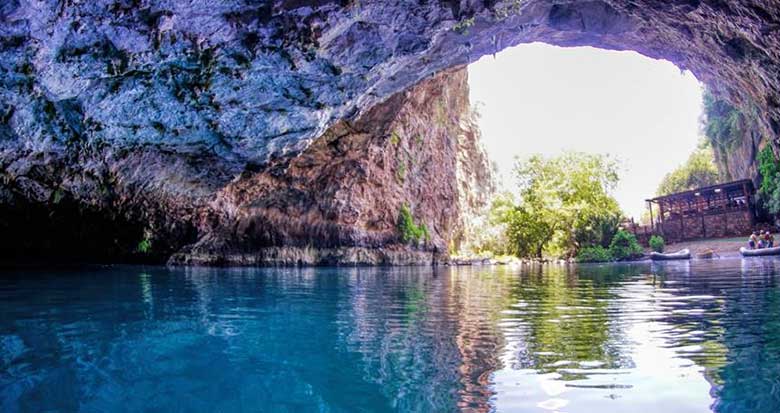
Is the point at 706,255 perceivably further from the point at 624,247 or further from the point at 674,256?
the point at 624,247

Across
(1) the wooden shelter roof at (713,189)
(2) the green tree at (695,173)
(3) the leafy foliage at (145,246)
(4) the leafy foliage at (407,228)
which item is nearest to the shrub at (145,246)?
(3) the leafy foliage at (145,246)

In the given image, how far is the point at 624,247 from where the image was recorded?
111 ft

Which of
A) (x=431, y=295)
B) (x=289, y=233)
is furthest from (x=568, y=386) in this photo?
(x=289, y=233)

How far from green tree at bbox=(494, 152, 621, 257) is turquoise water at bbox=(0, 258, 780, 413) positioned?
30758 mm

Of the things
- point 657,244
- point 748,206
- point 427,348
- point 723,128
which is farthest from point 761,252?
point 427,348

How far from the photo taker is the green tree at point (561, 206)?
36719 mm

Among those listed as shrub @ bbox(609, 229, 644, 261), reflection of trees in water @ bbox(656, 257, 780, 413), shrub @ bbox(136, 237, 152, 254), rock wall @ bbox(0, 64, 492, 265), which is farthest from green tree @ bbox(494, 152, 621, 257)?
reflection of trees in water @ bbox(656, 257, 780, 413)

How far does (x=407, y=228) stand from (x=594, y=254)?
14.0m

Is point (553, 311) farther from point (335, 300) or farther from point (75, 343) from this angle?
point (75, 343)

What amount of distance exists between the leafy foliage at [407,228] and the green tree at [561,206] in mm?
11740

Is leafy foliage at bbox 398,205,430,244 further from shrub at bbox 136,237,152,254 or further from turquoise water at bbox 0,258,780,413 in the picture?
turquoise water at bbox 0,258,780,413

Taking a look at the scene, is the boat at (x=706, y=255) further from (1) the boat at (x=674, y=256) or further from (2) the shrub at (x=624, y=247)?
(2) the shrub at (x=624, y=247)

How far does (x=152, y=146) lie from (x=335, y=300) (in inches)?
388

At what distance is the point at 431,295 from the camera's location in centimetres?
936
